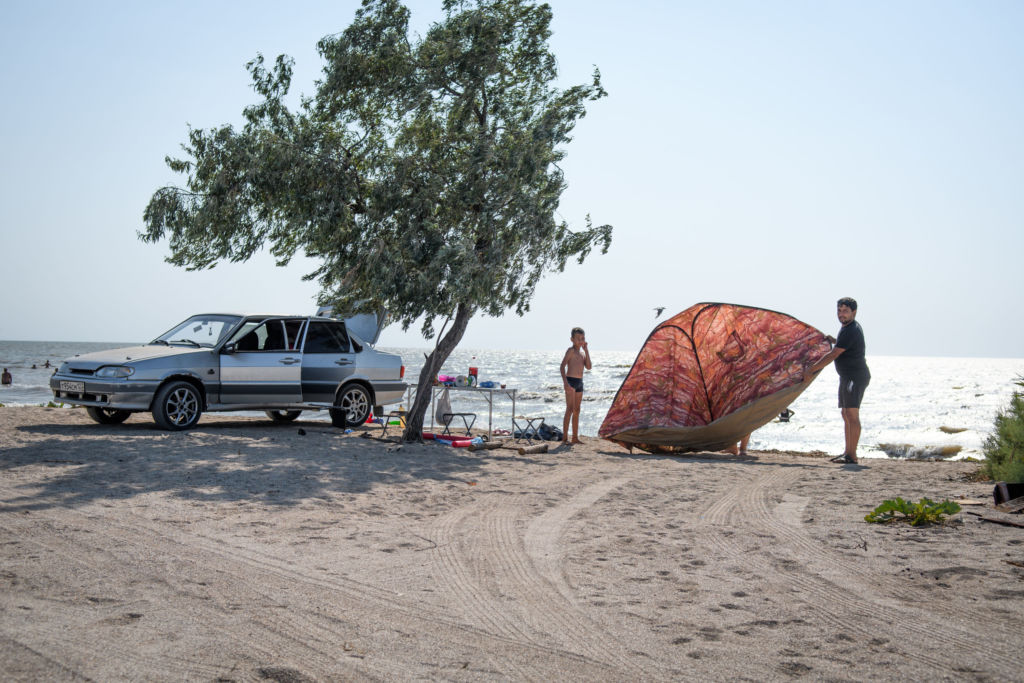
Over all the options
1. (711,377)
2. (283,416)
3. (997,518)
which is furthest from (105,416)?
(997,518)

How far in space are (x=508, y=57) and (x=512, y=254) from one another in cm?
341

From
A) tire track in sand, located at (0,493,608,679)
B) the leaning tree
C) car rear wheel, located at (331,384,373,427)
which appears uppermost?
the leaning tree

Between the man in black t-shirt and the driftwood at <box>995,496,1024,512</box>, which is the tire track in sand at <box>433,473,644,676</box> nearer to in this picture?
the driftwood at <box>995,496,1024,512</box>

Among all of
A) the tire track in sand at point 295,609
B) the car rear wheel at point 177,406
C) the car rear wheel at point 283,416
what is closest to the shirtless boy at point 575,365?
the car rear wheel at point 283,416

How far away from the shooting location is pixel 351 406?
14.1 metres

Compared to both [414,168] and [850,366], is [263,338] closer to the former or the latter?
[414,168]

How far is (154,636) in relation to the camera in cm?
382

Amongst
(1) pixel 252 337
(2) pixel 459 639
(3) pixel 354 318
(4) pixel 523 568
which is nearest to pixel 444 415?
(3) pixel 354 318

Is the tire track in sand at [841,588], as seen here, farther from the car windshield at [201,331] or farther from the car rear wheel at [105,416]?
the car rear wheel at [105,416]

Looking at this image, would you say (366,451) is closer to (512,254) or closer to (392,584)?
(512,254)

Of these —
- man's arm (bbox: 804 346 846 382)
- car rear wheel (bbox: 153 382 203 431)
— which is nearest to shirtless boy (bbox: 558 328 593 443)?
man's arm (bbox: 804 346 846 382)

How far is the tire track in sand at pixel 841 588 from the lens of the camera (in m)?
4.04

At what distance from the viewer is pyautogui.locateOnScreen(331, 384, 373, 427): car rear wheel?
1399cm

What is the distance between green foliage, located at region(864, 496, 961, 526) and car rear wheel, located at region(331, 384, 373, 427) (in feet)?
30.4
